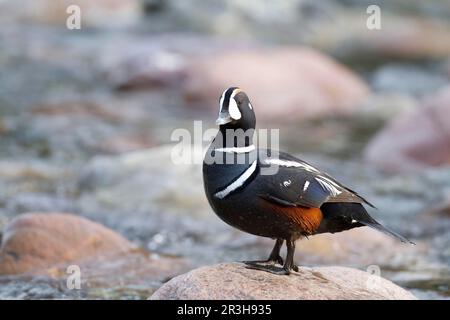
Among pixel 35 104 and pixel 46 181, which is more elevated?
pixel 35 104

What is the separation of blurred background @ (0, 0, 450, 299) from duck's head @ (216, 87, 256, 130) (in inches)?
82.0

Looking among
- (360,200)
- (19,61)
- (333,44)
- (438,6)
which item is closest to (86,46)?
(19,61)

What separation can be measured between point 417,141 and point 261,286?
5.77 m

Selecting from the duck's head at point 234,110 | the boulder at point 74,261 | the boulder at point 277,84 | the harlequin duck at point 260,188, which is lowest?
the boulder at point 74,261

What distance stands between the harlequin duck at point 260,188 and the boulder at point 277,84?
7.12m

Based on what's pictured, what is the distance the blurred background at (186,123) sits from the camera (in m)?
6.78

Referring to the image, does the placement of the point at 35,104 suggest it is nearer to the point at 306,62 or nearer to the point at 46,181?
the point at 46,181

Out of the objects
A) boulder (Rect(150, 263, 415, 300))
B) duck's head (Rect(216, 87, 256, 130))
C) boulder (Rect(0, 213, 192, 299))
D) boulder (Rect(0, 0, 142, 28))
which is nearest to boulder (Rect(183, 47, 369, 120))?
boulder (Rect(0, 0, 142, 28))

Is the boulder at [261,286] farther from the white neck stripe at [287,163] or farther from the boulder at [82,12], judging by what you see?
the boulder at [82,12]

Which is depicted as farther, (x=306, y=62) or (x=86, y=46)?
(x=86, y=46)

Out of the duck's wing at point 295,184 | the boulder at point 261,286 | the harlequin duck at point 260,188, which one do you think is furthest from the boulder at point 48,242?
the duck's wing at point 295,184
